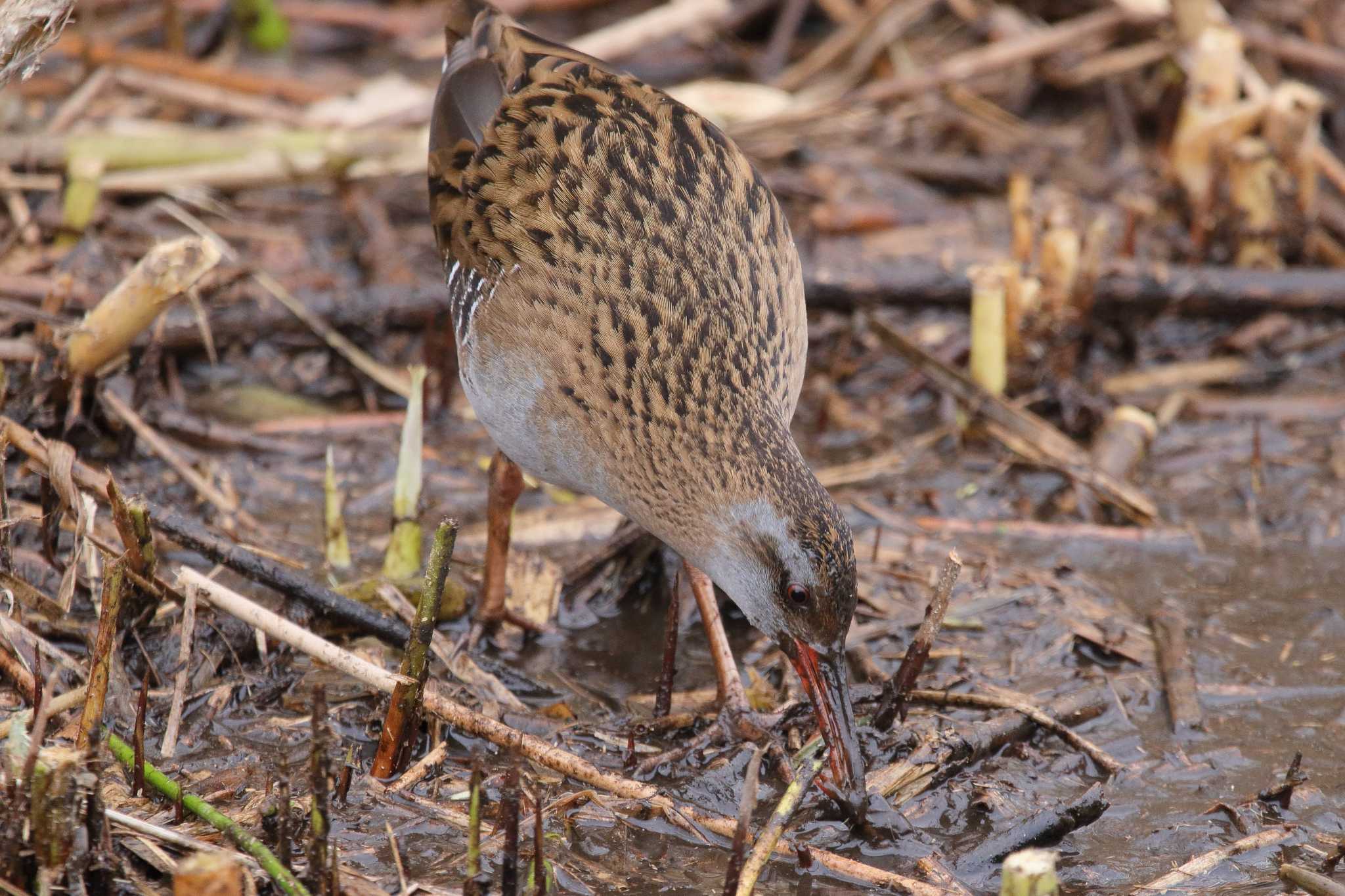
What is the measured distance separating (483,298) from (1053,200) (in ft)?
11.5

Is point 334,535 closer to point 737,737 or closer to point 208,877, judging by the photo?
point 737,737

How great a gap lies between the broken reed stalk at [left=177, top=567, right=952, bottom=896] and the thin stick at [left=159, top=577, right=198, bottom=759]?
0.18ft

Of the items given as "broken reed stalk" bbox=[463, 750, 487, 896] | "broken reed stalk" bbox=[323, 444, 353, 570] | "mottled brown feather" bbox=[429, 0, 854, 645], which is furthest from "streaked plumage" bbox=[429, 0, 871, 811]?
"broken reed stalk" bbox=[463, 750, 487, 896]

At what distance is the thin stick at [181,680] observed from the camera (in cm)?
372

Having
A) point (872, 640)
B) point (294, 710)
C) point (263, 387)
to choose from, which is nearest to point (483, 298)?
point (294, 710)

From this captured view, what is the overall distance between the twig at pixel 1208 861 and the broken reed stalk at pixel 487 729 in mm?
690

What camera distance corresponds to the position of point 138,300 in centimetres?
468

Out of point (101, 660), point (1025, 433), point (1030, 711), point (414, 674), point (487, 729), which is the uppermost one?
point (101, 660)

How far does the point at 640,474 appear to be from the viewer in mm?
4078

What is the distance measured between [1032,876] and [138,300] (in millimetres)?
3237

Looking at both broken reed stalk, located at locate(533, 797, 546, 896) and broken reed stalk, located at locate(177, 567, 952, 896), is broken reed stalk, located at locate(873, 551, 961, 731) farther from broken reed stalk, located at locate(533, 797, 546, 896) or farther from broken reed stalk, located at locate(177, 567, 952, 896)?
broken reed stalk, located at locate(533, 797, 546, 896)

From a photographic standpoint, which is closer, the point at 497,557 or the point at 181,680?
the point at 181,680

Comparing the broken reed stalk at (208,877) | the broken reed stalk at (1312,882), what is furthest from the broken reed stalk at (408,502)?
the broken reed stalk at (1312,882)

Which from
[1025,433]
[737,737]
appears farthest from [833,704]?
[1025,433]
